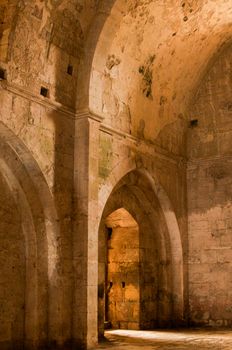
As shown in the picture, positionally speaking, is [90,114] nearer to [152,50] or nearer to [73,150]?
[73,150]

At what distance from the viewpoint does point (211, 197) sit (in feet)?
37.3

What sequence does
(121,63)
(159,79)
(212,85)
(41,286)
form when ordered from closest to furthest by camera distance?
(41,286), (121,63), (159,79), (212,85)

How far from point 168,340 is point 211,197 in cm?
355

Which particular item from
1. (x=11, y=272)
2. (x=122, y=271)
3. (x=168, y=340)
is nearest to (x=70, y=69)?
(x=11, y=272)

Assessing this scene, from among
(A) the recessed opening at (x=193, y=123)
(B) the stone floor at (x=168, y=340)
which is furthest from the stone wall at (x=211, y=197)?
(B) the stone floor at (x=168, y=340)

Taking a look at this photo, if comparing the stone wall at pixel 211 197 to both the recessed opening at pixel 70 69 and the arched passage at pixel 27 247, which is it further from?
the arched passage at pixel 27 247

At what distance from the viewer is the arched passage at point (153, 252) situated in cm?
1057

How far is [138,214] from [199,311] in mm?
2434

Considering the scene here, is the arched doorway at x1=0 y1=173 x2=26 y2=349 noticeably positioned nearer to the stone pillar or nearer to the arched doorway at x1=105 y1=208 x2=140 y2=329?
the stone pillar

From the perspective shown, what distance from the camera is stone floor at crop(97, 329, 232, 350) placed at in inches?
324

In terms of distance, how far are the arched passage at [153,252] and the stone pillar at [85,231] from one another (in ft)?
5.98

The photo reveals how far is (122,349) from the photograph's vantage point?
8000 mm

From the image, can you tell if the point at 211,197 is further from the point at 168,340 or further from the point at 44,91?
the point at 44,91

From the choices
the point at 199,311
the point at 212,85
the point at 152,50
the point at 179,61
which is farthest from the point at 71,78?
the point at 199,311
